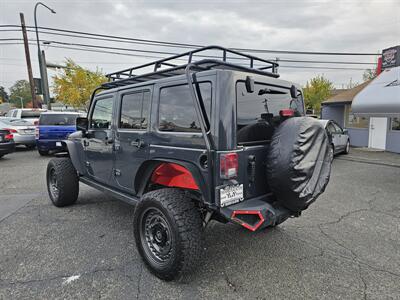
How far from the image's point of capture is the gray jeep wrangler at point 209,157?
2.25 m

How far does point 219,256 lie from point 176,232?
0.93 metres

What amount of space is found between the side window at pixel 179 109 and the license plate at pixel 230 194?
2.03ft

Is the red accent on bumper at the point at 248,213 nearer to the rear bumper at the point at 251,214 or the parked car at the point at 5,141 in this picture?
the rear bumper at the point at 251,214

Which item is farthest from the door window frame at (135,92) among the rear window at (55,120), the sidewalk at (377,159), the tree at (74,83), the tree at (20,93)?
the tree at (20,93)

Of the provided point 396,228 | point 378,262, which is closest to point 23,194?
point 378,262

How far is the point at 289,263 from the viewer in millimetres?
2777

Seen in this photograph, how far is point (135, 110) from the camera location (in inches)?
124

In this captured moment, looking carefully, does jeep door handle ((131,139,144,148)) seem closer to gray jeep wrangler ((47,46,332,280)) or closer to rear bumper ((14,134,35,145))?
gray jeep wrangler ((47,46,332,280))

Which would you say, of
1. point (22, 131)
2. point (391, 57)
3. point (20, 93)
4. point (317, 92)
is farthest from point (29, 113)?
point (20, 93)

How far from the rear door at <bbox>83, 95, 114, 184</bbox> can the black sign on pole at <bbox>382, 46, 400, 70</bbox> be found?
42.4 feet

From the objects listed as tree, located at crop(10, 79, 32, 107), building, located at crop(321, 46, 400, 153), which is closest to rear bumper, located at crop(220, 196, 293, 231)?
building, located at crop(321, 46, 400, 153)

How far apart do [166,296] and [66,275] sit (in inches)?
44.0

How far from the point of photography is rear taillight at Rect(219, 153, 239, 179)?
2.18 metres

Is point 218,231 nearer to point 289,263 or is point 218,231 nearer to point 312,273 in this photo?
point 289,263
